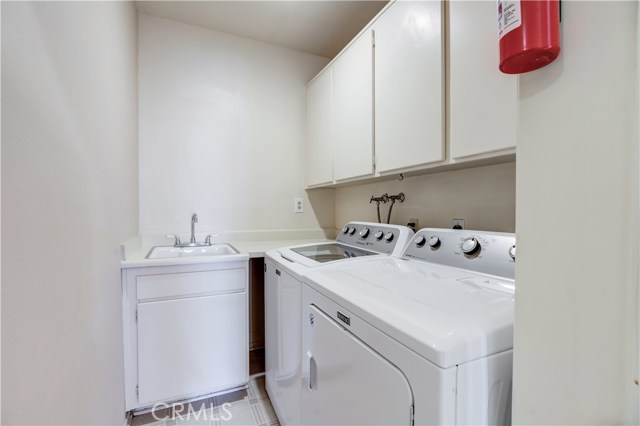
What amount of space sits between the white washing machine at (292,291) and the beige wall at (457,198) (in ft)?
0.83

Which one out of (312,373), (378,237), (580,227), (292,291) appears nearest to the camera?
(580,227)

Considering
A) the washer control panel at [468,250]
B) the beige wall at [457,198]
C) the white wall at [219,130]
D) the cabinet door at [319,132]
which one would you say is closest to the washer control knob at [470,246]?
the washer control panel at [468,250]

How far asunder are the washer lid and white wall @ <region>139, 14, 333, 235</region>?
4.61ft

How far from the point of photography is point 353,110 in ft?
5.74

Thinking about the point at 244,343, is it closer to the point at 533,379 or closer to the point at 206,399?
the point at 206,399

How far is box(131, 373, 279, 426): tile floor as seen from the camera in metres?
1.53

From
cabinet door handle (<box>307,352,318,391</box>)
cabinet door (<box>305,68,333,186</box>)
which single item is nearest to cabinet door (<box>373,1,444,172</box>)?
cabinet door (<box>305,68,333,186</box>)

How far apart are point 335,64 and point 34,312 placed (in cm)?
199

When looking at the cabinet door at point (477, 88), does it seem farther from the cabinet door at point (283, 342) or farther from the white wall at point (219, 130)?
the white wall at point (219, 130)

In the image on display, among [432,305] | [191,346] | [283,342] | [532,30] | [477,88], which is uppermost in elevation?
[477,88]

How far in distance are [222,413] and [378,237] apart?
4.48 feet

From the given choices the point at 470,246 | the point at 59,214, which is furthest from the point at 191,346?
the point at 470,246

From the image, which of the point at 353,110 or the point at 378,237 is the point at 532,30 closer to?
the point at 378,237

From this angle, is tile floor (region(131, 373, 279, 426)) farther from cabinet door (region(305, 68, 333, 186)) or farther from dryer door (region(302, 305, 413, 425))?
cabinet door (region(305, 68, 333, 186))
